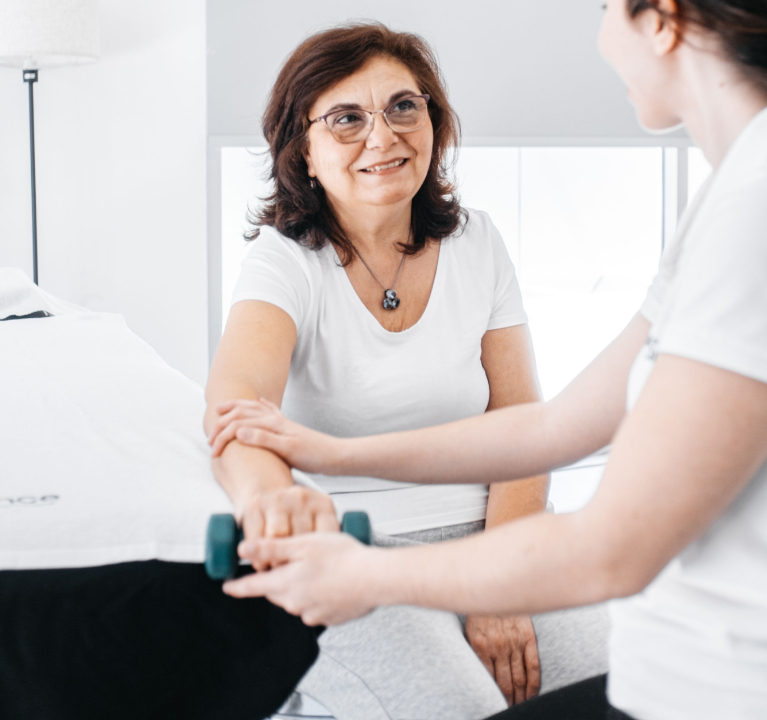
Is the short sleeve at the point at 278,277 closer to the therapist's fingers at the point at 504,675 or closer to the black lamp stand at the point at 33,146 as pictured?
the therapist's fingers at the point at 504,675

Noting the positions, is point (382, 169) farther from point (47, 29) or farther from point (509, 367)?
point (47, 29)

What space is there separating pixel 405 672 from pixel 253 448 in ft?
1.11

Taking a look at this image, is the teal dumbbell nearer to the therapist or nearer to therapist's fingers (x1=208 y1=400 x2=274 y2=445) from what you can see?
the therapist

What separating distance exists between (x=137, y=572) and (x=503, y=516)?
2.48 ft

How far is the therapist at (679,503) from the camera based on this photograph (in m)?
0.54

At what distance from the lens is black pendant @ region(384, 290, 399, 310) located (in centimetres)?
140

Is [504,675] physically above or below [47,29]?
below

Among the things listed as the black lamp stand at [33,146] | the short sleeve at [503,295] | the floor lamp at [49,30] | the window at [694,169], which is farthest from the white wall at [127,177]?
the window at [694,169]

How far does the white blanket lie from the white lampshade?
5.01 feet

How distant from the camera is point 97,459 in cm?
83

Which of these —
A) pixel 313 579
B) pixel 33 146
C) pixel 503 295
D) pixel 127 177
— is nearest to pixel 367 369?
pixel 503 295

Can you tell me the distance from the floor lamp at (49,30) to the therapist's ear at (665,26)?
8.03 ft

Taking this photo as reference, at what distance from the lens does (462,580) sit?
62 cm

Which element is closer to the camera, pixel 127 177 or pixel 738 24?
pixel 738 24
